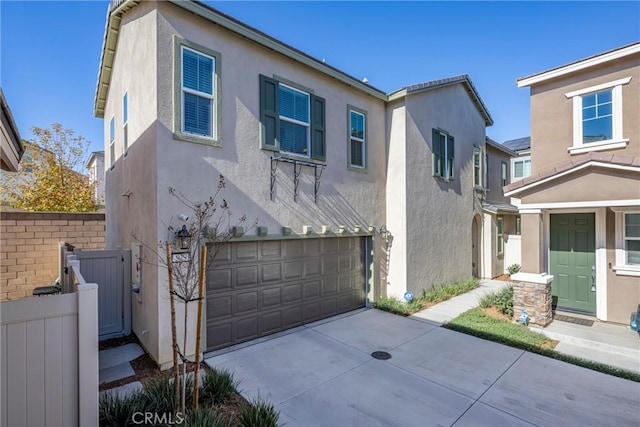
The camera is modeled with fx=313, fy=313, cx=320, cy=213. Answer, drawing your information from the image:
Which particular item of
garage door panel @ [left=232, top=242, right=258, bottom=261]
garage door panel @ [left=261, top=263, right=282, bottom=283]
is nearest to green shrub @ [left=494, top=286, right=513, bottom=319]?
garage door panel @ [left=261, top=263, right=282, bottom=283]

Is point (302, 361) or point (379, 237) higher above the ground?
point (379, 237)

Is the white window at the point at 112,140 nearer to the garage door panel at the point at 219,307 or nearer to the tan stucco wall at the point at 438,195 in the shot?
the garage door panel at the point at 219,307

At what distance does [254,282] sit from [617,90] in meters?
10.7

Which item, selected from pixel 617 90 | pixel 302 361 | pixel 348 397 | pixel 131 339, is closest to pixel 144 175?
pixel 131 339

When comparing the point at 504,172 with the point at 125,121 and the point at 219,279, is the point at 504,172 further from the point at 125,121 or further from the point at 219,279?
the point at 125,121

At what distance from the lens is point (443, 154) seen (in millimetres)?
12055

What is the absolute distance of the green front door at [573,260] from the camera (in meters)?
8.49

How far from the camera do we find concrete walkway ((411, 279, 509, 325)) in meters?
8.98

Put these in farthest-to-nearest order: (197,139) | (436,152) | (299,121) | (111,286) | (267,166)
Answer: (436,152) → (299,121) → (111,286) → (267,166) → (197,139)

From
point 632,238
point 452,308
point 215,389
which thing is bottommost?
point 452,308

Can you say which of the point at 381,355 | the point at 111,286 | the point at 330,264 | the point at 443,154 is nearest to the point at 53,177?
the point at 111,286

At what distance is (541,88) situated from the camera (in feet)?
31.1

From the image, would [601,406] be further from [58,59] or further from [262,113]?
[58,59]

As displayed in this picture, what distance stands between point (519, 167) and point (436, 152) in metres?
10.5
